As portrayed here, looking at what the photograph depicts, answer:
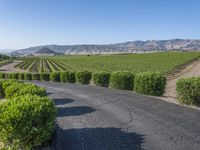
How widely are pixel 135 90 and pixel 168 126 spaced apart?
1016 cm

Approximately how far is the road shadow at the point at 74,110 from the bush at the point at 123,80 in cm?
824

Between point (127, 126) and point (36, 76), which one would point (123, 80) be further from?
point (36, 76)

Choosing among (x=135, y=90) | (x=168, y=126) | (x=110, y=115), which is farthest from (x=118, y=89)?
(x=168, y=126)

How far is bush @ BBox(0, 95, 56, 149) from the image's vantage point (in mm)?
7027

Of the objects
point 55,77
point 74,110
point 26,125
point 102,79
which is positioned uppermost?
point 26,125

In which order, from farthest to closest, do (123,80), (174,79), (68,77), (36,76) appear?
(174,79), (36,76), (68,77), (123,80)

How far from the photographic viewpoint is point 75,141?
882cm

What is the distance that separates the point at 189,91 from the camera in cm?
1475

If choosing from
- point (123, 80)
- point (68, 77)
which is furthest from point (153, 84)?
point (68, 77)

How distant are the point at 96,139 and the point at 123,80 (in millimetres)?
13895

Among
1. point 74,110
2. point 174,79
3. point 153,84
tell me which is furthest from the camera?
point 174,79

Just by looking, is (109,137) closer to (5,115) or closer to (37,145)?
(37,145)

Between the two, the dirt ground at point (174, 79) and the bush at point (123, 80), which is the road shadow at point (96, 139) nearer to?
the bush at point (123, 80)

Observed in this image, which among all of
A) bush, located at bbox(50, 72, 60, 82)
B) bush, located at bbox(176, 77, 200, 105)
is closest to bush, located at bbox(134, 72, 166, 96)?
bush, located at bbox(176, 77, 200, 105)
